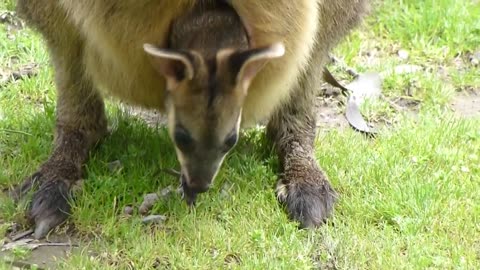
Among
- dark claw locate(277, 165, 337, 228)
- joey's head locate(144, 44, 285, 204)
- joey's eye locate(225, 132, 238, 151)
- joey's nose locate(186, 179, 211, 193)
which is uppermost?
joey's head locate(144, 44, 285, 204)

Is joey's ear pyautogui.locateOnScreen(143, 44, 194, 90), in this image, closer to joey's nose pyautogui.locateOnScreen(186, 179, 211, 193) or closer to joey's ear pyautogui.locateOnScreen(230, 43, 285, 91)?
joey's ear pyautogui.locateOnScreen(230, 43, 285, 91)

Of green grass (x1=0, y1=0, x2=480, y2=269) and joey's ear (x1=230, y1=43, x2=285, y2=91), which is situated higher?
joey's ear (x1=230, y1=43, x2=285, y2=91)

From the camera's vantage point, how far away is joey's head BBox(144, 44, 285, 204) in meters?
2.92

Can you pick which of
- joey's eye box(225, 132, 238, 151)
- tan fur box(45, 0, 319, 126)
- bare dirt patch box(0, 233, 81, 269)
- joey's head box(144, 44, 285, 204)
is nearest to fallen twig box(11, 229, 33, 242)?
bare dirt patch box(0, 233, 81, 269)

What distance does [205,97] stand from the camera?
9.83 feet

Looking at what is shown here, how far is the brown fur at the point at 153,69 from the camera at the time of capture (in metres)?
3.03

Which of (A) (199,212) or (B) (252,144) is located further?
(B) (252,144)

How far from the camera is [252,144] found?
167 inches

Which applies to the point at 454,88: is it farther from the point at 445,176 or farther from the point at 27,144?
the point at 27,144

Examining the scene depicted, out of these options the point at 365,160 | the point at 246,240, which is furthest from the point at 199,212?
the point at 365,160

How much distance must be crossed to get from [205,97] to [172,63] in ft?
0.52

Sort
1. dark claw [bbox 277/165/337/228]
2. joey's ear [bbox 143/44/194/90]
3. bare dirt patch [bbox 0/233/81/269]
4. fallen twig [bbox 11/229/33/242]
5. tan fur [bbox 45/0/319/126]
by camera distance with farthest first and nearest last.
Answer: dark claw [bbox 277/165/337/228] < fallen twig [bbox 11/229/33/242] < bare dirt patch [bbox 0/233/81/269] < tan fur [bbox 45/0/319/126] < joey's ear [bbox 143/44/194/90]

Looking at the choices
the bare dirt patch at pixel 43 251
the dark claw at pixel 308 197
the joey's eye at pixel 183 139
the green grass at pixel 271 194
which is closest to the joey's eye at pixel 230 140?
the joey's eye at pixel 183 139

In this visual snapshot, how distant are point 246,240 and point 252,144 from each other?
793 mm
